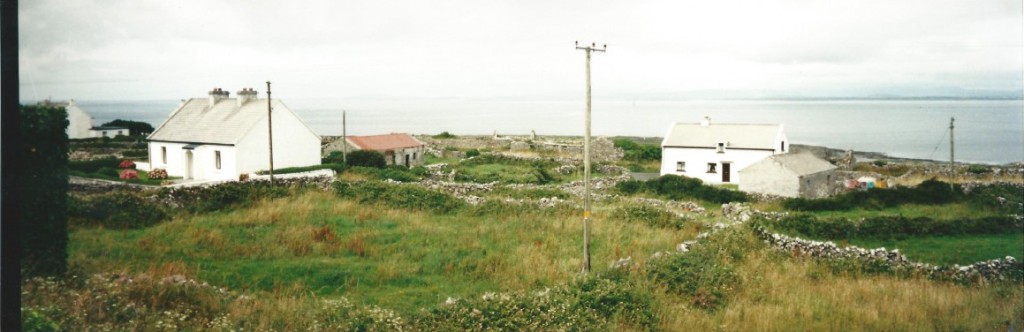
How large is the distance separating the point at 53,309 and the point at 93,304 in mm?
458

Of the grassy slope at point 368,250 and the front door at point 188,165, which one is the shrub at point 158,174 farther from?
the grassy slope at point 368,250

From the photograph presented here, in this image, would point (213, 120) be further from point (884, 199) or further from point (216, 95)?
point (884, 199)

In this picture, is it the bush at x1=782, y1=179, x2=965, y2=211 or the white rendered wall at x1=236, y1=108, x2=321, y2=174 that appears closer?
the white rendered wall at x1=236, y1=108, x2=321, y2=174

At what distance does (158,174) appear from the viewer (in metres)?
15.4

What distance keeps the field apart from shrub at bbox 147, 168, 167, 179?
3148 millimetres

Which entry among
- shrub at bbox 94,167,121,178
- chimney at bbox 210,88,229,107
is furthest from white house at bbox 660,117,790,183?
shrub at bbox 94,167,121,178

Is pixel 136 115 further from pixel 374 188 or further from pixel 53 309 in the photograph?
pixel 374 188

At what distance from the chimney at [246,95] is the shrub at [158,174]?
4335 mm

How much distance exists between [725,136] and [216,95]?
2264 cm

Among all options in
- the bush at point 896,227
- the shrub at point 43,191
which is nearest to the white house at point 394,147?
the bush at point 896,227

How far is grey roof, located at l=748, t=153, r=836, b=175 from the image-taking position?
23.7 metres

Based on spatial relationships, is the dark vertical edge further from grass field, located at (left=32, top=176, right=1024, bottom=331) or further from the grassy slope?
the grassy slope

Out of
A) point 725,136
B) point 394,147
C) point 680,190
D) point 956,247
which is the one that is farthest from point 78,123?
point 725,136

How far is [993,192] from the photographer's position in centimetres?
1848
